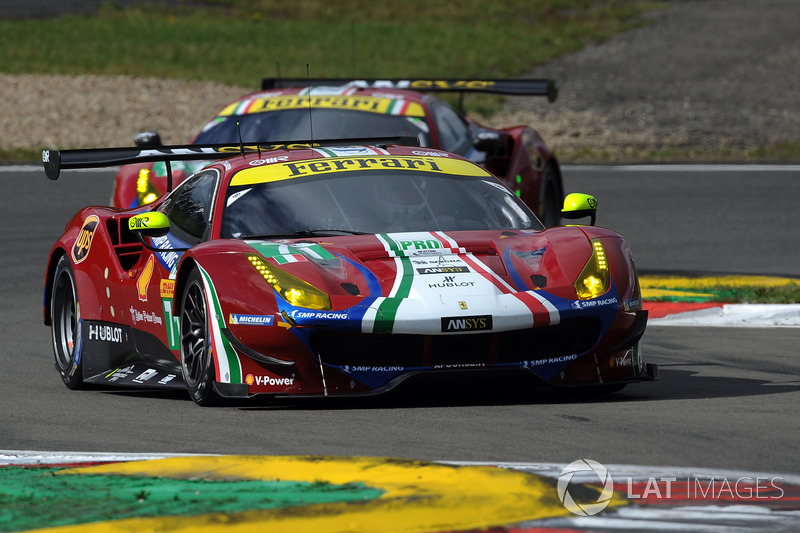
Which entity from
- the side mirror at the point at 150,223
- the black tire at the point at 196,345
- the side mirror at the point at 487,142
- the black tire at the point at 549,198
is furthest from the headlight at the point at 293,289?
the black tire at the point at 549,198

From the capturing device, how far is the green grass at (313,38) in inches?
1242

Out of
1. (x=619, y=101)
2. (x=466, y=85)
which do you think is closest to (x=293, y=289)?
(x=466, y=85)

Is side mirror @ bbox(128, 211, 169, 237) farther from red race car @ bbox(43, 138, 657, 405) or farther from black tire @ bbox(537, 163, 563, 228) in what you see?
black tire @ bbox(537, 163, 563, 228)

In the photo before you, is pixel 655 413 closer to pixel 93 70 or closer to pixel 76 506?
pixel 76 506

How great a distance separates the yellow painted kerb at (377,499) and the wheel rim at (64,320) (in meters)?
3.48

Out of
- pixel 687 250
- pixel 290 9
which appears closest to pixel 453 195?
pixel 687 250

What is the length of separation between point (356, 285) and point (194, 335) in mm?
921

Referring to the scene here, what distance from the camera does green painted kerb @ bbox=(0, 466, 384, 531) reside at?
4473mm

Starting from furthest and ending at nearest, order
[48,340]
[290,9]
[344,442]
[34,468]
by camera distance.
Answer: [290,9]
[48,340]
[344,442]
[34,468]

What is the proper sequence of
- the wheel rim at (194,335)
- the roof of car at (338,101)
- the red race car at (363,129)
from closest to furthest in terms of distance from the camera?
the wheel rim at (194,335), the red race car at (363,129), the roof of car at (338,101)

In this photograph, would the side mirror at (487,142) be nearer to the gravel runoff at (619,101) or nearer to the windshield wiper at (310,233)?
the windshield wiper at (310,233)

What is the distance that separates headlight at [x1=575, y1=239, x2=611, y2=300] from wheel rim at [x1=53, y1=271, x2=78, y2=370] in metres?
3.11

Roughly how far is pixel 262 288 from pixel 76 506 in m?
2.09

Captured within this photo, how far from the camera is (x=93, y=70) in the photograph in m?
30.1
